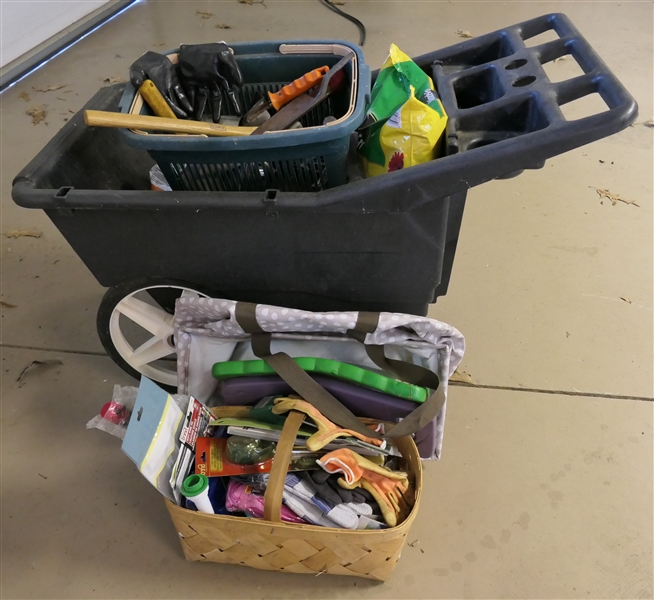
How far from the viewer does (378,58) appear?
226 cm

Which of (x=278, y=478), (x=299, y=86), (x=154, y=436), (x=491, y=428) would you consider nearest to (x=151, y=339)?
Result: (x=154, y=436)

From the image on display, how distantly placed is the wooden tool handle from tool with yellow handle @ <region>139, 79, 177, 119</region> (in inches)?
7.6

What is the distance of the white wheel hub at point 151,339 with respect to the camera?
41.8 inches

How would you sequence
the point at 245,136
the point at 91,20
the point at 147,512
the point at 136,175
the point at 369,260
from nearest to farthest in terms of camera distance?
the point at 245,136, the point at 369,260, the point at 147,512, the point at 136,175, the point at 91,20

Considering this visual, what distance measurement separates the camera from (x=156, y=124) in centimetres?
82

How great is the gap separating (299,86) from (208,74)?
188mm

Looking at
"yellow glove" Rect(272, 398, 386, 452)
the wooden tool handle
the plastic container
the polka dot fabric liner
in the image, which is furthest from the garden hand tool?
"yellow glove" Rect(272, 398, 386, 452)

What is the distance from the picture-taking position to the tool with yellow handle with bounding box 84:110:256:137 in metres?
0.80

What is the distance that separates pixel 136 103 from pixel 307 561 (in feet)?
2.79

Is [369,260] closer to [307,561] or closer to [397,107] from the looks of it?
[397,107]

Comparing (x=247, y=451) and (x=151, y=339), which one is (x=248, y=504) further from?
(x=151, y=339)

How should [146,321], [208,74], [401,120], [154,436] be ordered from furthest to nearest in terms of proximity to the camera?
1. [146,321]
2. [208,74]
3. [401,120]
4. [154,436]

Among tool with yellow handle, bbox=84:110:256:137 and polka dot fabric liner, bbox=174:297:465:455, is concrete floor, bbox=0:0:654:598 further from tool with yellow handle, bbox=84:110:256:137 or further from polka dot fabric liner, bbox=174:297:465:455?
tool with yellow handle, bbox=84:110:256:137

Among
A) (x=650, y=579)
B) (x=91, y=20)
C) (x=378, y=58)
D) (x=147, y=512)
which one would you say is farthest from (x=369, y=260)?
(x=91, y=20)
